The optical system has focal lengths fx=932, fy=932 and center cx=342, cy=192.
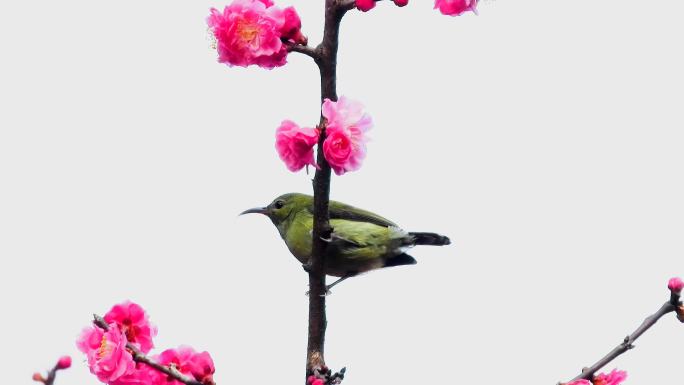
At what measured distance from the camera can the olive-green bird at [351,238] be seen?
7.26 meters

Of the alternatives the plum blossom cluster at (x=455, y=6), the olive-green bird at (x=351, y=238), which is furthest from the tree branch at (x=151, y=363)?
the olive-green bird at (x=351, y=238)

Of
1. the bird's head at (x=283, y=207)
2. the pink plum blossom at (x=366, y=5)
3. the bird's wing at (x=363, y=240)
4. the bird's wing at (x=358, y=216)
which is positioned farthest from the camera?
the bird's head at (x=283, y=207)

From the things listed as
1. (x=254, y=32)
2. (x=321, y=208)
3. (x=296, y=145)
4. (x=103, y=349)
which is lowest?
(x=103, y=349)

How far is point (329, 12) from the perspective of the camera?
3.57 m

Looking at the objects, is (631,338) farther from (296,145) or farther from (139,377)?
(139,377)

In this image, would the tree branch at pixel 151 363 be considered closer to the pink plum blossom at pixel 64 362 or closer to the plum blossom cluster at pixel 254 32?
the pink plum blossom at pixel 64 362

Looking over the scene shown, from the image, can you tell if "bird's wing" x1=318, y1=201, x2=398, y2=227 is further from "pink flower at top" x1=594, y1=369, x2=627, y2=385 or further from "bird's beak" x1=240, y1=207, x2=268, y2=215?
"pink flower at top" x1=594, y1=369, x2=627, y2=385

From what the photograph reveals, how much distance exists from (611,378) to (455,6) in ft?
5.51

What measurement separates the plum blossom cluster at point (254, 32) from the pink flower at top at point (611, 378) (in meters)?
1.86

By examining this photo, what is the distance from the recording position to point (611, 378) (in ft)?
12.7

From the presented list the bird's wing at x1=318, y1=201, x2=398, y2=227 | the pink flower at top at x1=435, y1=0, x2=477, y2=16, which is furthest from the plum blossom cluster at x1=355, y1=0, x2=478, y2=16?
the bird's wing at x1=318, y1=201, x2=398, y2=227

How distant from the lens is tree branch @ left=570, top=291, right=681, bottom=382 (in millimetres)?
3771

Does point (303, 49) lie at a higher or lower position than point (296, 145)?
higher

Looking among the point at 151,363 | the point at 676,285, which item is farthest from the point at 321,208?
the point at 676,285
